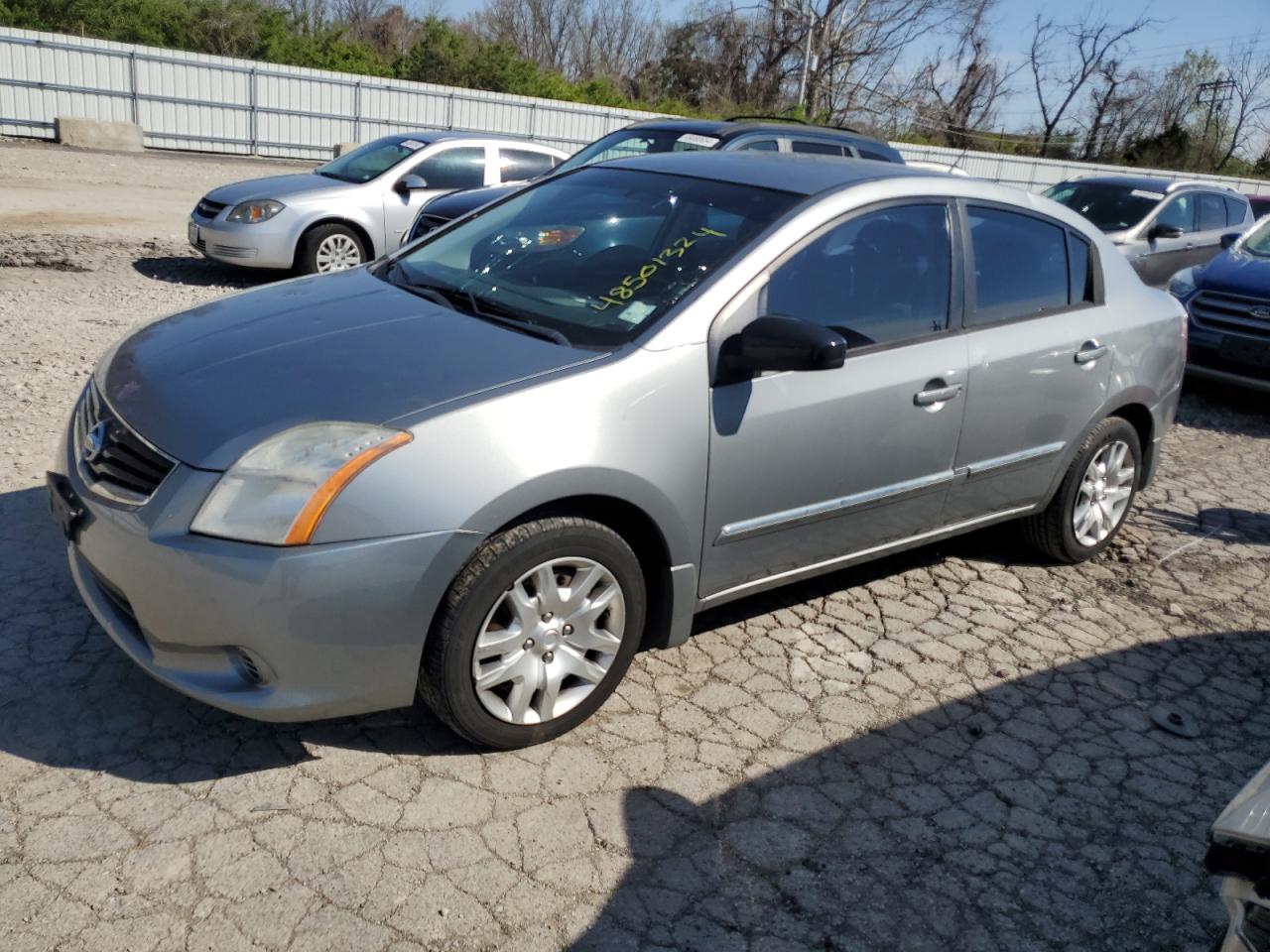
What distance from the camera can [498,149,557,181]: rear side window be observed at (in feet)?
37.7

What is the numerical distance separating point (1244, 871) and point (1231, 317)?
7959 millimetres

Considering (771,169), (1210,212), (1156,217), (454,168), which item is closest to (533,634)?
(771,169)

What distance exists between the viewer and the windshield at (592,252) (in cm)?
364

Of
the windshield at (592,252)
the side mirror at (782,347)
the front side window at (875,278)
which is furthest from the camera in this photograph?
the front side window at (875,278)

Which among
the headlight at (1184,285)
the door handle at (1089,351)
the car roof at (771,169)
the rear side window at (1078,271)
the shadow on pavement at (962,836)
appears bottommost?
the shadow on pavement at (962,836)

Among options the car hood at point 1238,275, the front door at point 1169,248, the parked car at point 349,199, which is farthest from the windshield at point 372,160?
the front door at point 1169,248

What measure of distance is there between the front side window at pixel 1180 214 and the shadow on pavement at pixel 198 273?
353 inches

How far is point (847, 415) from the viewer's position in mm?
3795

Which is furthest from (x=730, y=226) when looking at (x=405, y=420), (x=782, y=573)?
(x=405, y=420)

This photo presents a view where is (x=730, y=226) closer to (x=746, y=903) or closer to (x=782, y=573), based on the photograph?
(x=782, y=573)

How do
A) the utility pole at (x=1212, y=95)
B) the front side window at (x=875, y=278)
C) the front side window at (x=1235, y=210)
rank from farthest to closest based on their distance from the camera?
1. the utility pole at (x=1212, y=95)
2. the front side window at (x=1235, y=210)
3. the front side window at (x=875, y=278)

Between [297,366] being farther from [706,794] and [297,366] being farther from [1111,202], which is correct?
[1111,202]

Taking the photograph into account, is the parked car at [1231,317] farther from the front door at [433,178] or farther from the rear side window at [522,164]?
the front door at [433,178]

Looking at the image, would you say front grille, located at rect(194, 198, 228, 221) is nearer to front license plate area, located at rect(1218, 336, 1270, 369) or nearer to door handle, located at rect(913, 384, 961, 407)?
door handle, located at rect(913, 384, 961, 407)
